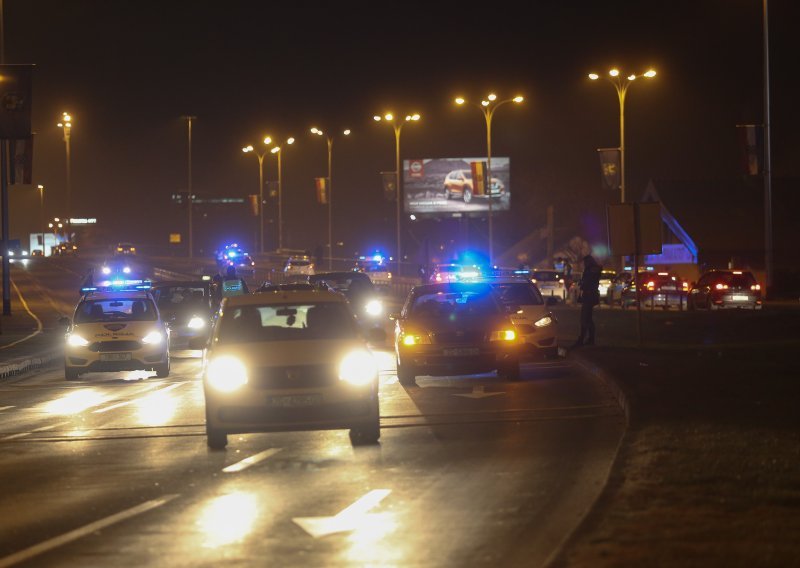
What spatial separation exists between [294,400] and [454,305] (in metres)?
8.23

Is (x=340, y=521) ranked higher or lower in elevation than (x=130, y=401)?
higher

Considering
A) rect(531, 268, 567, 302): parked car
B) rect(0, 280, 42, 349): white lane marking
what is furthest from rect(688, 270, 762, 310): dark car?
→ rect(0, 280, 42, 349): white lane marking

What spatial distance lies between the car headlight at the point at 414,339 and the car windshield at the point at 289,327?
6.03m

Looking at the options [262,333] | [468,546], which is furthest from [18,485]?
[468,546]

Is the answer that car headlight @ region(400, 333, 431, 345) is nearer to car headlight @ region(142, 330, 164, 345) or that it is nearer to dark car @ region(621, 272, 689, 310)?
car headlight @ region(142, 330, 164, 345)

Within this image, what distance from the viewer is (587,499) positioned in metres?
10.5

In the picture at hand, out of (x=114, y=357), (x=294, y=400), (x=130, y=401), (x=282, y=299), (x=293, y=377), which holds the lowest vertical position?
(x=130, y=401)

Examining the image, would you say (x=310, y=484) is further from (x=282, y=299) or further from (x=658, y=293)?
(x=658, y=293)

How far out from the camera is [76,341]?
2489 centimetres

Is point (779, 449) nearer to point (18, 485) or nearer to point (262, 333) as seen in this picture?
point (262, 333)

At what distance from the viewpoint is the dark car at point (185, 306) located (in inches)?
1332

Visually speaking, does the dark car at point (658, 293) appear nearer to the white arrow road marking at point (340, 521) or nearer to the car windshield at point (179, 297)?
the car windshield at point (179, 297)

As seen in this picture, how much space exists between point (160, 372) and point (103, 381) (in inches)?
41.7

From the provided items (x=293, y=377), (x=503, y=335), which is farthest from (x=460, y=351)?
(x=293, y=377)
